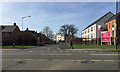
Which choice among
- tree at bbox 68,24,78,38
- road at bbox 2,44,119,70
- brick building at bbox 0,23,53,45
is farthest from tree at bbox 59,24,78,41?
road at bbox 2,44,119,70

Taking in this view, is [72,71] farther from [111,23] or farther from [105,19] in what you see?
[105,19]

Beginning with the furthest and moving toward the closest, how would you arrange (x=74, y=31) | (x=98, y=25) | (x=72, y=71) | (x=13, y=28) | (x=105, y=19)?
1. (x=74, y=31)
2. (x=13, y=28)
3. (x=105, y=19)
4. (x=98, y=25)
5. (x=72, y=71)

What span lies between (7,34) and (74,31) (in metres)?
39.0

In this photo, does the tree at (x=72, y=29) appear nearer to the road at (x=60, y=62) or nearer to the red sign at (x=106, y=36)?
the red sign at (x=106, y=36)

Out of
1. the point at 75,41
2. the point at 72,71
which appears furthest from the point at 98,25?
the point at 72,71

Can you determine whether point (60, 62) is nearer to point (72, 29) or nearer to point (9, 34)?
point (9, 34)

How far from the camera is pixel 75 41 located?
124ft

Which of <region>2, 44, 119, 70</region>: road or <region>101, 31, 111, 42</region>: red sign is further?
<region>101, 31, 111, 42</region>: red sign

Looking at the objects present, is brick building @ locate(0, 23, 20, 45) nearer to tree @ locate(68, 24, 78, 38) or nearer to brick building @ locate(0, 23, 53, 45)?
brick building @ locate(0, 23, 53, 45)

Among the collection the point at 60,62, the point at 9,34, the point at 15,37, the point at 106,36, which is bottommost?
the point at 60,62

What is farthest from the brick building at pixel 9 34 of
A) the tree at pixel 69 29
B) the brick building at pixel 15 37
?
the tree at pixel 69 29

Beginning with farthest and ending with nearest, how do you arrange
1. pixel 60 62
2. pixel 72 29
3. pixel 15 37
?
pixel 72 29 < pixel 15 37 < pixel 60 62

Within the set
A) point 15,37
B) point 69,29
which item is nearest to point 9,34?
point 15,37

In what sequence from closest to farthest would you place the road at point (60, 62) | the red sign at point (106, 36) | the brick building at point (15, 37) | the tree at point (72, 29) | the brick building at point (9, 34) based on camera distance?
the road at point (60, 62) < the red sign at point (106, 36) < the brick building at point (15, 37) < the brick building at point (9, 34) < the tree at point (72, 29)
